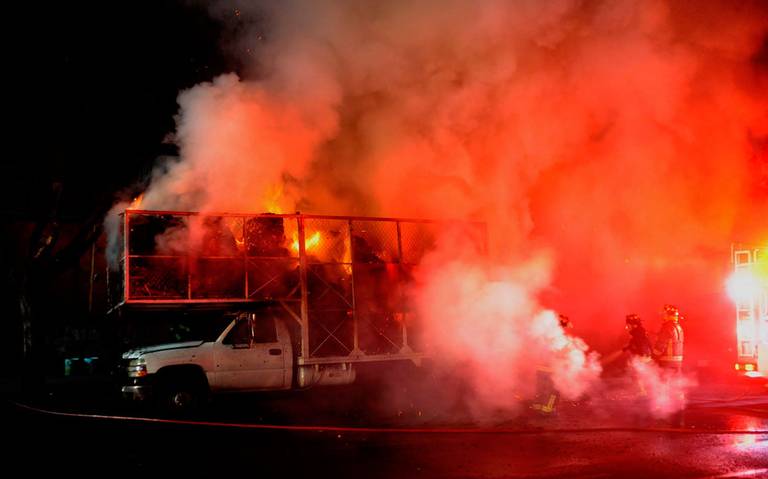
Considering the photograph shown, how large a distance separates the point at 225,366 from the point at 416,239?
4.18m

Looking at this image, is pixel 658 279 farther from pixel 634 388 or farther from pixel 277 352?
pixel 277 352

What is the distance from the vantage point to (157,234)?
1042 cm

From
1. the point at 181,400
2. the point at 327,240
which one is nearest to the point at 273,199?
the point at 327,240

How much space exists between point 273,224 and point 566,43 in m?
6.57

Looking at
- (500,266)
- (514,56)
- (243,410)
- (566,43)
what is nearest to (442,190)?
(500,266)

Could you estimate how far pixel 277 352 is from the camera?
10797mm

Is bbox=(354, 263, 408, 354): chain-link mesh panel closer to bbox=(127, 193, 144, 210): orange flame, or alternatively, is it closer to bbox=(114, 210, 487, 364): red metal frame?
bbox=(114, 210, 487, 364): red metal frame

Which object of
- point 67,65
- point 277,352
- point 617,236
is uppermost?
point 67,65

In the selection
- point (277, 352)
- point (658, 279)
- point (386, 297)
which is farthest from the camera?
point (658, 279)

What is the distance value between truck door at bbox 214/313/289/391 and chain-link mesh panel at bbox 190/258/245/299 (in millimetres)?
530

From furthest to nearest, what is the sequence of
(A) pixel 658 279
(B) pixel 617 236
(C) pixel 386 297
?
(A) pixel 658 279 < (B) pixel 617 236 < (C) pixel 386 297

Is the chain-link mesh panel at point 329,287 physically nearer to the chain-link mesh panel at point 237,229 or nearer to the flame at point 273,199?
the chain-link mesh panel at point 237,229

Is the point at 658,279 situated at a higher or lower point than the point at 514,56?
→ lower

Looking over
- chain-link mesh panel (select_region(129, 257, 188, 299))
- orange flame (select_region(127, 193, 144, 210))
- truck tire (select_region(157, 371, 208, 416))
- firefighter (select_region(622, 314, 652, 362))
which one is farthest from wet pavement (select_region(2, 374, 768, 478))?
orange flame (select_region(127, 193, 144, 210))
